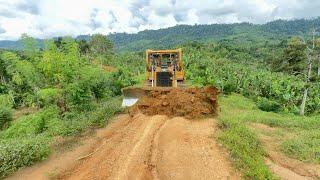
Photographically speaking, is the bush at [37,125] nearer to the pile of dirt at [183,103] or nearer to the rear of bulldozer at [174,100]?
the pile of dirt at [183,103]

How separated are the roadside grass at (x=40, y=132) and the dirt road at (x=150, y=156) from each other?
19.2 inches

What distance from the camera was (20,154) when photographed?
40.1ft

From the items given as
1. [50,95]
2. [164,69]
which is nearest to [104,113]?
[50,95]

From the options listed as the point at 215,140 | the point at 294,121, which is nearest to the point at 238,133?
the point at 215,140

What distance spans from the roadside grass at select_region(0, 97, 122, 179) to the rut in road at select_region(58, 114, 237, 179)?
5.23 feet

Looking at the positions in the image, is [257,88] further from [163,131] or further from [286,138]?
[163,131]

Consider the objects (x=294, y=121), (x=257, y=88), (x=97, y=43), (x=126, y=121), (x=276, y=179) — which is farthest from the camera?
(x=97, y=43)

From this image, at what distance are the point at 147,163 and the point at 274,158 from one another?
458 cm

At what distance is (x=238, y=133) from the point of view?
46.5ft

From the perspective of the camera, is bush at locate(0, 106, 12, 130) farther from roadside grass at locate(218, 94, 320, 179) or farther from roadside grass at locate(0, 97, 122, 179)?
roadside grass at locate(218, 94, 320, 179)

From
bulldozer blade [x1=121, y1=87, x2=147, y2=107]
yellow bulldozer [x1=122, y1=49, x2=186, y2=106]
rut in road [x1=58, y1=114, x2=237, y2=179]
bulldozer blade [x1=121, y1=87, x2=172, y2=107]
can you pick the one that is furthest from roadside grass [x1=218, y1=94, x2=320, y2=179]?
yellow bulldozer [x1=122, y1=49, x2=186, y2=106]

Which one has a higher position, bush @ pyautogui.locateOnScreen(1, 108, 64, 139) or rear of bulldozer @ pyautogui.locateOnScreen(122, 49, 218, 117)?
rear of bulldozer @ pyautogui.locateOnScreen(122, 49, 218, 117)

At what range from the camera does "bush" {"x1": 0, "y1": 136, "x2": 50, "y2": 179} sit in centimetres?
1165

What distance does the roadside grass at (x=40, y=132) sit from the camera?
12.0 m
